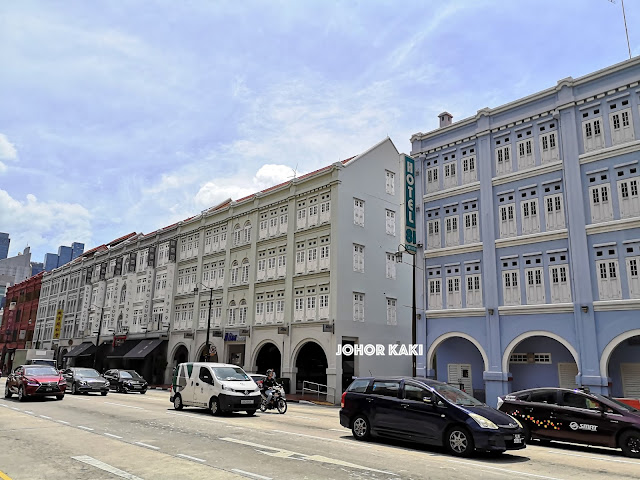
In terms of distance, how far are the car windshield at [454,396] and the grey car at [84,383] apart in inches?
816

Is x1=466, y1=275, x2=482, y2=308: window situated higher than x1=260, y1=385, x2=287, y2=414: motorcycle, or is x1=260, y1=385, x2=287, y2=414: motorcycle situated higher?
x1=466, y1=275, x2=482, y2=308: window

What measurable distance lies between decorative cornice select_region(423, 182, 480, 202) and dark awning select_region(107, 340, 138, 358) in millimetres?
32924

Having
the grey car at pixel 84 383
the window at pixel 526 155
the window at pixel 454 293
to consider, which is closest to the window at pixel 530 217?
the window at pixel 526 155

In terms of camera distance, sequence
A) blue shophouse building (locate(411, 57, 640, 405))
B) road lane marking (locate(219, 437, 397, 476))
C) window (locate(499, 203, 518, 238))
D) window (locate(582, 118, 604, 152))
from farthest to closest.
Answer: window (locate(499, 203, 518, 238)), window (locate(582, 118, 604, 152)), blue shophouse building (locate(411, 57, 640, 405)), road lane marking (locate(219, 437, 397, 476))

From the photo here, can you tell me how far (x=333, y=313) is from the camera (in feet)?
101

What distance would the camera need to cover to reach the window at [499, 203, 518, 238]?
24530 mm

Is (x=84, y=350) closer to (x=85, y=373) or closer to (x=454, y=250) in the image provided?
(x=85, y=373)

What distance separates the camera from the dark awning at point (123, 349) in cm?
4741

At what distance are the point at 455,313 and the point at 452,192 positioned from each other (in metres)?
6.36

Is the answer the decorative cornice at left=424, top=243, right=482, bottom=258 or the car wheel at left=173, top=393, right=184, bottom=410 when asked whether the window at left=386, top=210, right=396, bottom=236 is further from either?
the car wheel at left=173, top=393, right=184, bottom=410

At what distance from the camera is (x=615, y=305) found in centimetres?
2056

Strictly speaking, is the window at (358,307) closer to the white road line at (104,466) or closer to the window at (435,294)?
the window at (435,294)

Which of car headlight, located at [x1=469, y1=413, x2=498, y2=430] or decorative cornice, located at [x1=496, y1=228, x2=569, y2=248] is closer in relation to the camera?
car headlight, located at [x1=469, y1=413, x2=498, y2=430]

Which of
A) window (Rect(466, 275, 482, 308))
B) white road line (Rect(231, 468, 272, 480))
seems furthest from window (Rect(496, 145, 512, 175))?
white road line (Rect(231, 468, 272, 480))
